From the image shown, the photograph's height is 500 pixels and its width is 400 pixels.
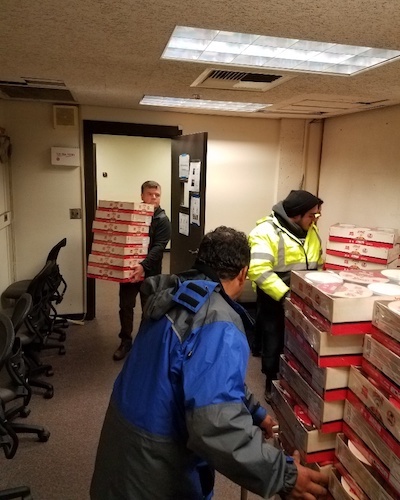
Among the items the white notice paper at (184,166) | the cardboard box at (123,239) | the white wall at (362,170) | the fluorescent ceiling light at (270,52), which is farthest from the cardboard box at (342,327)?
the white notice paper at (184,166)

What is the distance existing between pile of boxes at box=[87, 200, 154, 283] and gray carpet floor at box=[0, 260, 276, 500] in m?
0.75

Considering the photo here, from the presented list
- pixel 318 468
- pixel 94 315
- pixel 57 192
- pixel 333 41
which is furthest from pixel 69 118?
pixel 318 468

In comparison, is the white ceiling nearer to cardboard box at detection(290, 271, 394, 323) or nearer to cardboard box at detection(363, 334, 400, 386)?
cardboard box at detection(290, 271, 394, 323)

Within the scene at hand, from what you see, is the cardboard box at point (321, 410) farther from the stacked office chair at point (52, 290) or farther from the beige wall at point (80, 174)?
the beige wall at point (80, 174)

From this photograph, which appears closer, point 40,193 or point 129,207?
point 129,207

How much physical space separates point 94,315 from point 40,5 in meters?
3.45

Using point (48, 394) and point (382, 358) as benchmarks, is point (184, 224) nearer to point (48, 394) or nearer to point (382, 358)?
point (48, 394)

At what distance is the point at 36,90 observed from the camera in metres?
3.08

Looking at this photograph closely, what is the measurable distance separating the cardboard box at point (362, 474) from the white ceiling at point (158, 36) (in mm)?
1309

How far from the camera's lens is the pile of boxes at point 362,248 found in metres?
2.60

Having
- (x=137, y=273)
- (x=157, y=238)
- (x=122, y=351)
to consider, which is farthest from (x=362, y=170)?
(x=122, y=351)

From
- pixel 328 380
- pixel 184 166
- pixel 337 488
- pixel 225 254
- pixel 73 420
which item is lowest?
pixel 73 420

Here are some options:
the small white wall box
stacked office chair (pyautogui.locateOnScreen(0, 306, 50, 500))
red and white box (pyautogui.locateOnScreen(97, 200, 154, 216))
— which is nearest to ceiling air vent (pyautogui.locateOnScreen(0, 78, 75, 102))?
the small white wall box

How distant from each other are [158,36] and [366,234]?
1781 millimetres
